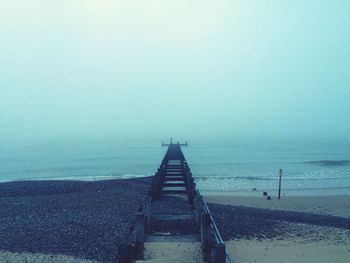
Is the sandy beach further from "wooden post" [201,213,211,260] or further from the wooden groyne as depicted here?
"wooden post" [201,213,211,260]

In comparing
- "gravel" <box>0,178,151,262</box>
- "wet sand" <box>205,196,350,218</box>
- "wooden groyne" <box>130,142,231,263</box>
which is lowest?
"wet sand" <box>205,196,350,218</box>

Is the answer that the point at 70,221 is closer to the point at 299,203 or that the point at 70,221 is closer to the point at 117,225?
A: the point at 117,225

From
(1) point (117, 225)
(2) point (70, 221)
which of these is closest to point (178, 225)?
(1) point (117, 225)

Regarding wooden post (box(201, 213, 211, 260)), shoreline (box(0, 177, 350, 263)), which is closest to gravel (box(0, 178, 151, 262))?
shoreline (box(0, 177, 350, 263))

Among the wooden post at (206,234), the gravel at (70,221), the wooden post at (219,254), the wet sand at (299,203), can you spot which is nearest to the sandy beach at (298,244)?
the wet sand at (299,203)

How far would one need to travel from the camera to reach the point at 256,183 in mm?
37625

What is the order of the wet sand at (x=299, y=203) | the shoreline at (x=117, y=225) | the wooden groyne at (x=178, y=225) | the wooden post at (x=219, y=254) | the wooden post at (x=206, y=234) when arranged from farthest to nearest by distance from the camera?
the wet sand at (x=299, y=203) → the shoreline at (x=117, y=225) → the wooden post at (x=206, y=234) → the wooden groyne at (x=178, y=225) → the wooden post at (x=219, y=254)

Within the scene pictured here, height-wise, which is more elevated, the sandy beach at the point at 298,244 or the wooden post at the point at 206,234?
the wooden post at the point at 206,234

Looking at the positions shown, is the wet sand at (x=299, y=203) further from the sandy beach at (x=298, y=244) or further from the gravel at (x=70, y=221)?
the gravel at (x=70, y=221)

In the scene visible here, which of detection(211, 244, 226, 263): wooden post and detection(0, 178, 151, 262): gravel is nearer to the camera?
detection(211, 244, 226, 263): wooden post

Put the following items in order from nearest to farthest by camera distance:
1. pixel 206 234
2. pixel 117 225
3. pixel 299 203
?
1. pixel 206 234
2. pixel 117 225
3. pixel 299 203

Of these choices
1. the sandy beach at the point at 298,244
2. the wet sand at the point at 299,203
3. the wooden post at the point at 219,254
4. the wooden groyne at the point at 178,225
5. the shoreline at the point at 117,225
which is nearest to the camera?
the wooden post at the point at 219,254

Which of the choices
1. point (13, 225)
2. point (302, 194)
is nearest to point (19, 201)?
point (13, 225)

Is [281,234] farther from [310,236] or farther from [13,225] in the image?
[13,225]
